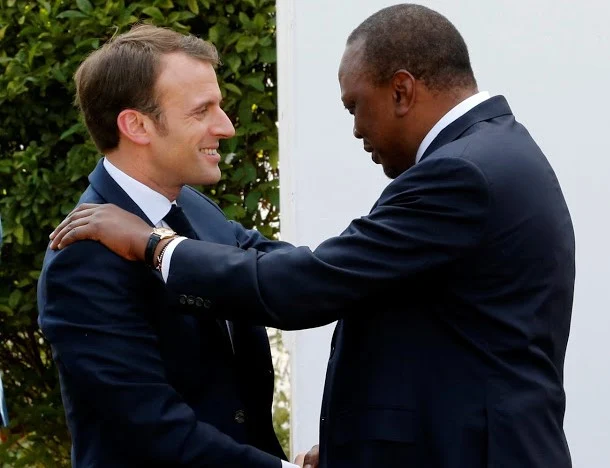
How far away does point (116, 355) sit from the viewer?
2953 millimetres

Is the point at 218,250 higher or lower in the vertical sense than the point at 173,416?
higher

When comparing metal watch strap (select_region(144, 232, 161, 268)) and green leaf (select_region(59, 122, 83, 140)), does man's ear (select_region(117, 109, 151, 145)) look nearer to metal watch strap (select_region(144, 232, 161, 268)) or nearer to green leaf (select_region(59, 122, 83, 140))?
metal watch strap (select_region(144, 232, 161, 268))

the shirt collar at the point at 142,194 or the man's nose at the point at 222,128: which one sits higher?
the man's nose at the point at 222,128

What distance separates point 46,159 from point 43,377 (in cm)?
110

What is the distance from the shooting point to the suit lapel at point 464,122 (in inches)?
118

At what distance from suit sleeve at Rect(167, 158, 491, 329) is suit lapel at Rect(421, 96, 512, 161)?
0.13 m

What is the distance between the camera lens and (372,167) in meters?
4.95

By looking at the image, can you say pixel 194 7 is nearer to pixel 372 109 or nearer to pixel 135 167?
pixel 135 167

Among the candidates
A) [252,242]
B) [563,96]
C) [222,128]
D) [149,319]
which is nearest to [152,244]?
[149,319]

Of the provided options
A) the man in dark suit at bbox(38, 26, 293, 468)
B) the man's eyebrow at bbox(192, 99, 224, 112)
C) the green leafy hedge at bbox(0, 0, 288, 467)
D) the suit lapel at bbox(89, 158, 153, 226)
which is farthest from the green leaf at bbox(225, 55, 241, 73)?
the suit lapel at bbox(89, 158, 153, 226)

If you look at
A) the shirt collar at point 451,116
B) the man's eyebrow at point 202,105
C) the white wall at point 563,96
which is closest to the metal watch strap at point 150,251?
the man's eyebrow at point 202,105

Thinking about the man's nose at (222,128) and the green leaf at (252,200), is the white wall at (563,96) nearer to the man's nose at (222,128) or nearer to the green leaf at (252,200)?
the green leaf at (252,200)

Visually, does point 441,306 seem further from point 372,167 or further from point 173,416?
point 372,167

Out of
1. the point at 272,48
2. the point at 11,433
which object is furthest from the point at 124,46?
the point at 11,433
